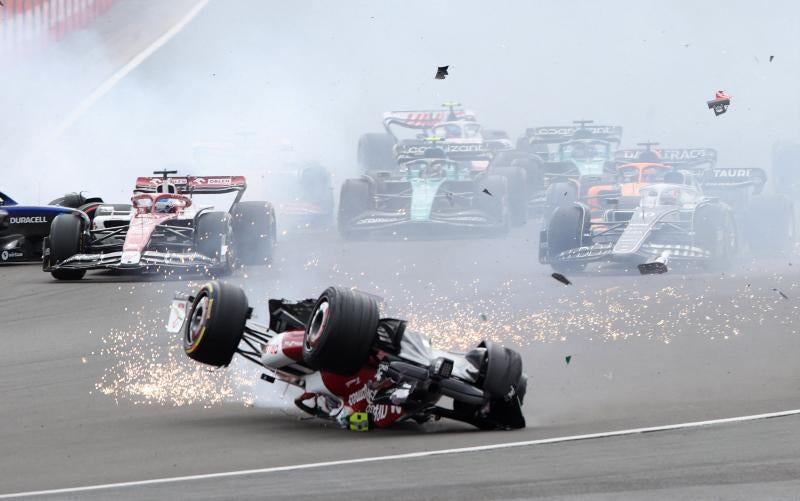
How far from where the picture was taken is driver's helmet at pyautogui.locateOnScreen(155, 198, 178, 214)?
21109 mm

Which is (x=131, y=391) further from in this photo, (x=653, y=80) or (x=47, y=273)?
(x=653, y=80)

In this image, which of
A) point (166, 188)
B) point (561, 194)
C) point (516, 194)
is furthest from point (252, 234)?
point (516, 194)

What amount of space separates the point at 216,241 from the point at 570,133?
13.7 metres

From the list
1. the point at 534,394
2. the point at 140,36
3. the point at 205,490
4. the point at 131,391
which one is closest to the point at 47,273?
the point at 131,391

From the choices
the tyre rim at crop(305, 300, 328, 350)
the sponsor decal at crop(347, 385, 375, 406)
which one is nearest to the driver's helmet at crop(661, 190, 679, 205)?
the sponsor decal at crop(347, 385, 375, 406)

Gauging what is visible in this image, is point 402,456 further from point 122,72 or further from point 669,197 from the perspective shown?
point 122,72

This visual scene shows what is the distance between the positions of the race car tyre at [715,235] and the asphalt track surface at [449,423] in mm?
426

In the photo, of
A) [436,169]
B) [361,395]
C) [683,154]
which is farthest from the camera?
[683,154]

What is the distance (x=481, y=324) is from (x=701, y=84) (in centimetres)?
3150

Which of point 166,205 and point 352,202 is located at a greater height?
point 166,205

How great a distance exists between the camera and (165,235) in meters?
20.9

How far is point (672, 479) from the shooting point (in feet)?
21.9

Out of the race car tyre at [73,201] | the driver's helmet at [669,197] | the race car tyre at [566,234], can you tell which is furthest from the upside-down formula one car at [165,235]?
the driver's helmet at [669,197]

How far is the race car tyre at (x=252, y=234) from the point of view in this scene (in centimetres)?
2205
